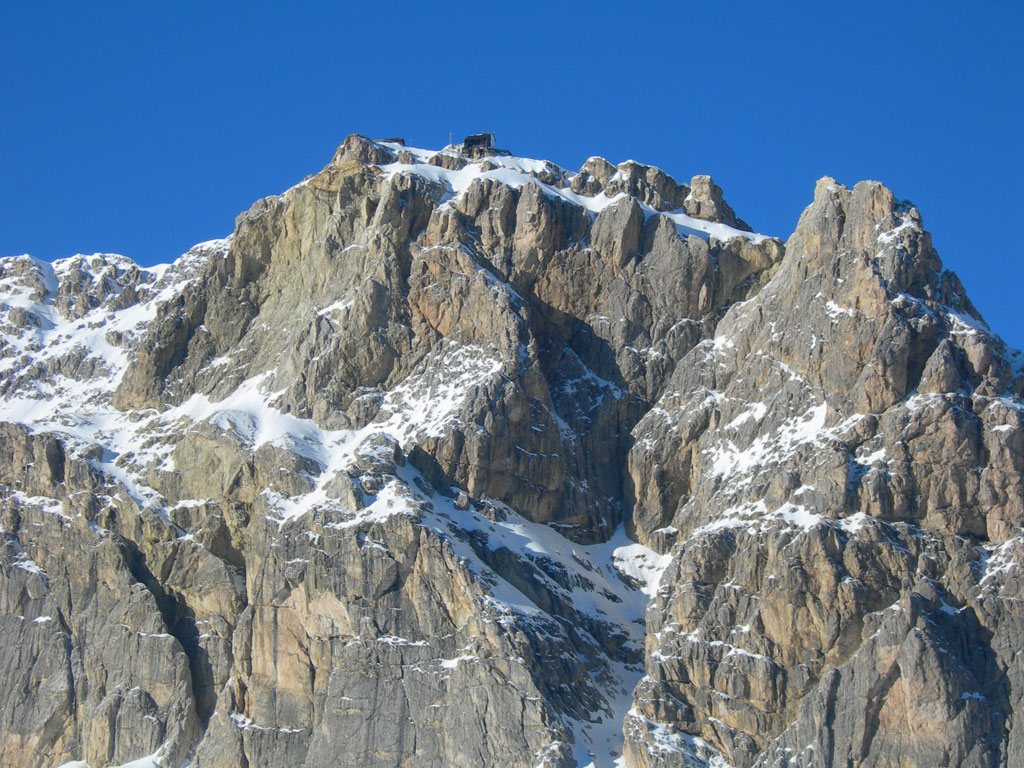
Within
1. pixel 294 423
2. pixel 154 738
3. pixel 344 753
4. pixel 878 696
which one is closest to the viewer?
pixel 878 696

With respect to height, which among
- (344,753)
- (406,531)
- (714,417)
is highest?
(714,417)

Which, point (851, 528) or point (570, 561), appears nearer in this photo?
point (851, 528)

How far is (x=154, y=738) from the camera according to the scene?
590 feet

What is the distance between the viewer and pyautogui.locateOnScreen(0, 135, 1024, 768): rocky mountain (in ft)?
529

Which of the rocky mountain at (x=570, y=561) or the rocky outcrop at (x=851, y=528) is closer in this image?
the rocky outcrop at (x=851, y=528)

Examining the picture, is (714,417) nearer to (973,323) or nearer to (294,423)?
(973,323)

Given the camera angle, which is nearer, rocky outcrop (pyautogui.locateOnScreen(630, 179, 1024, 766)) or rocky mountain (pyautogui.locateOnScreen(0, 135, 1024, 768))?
rocky outcrop (pyautogui.locateOnScreen(630, 179, 1024, 766))

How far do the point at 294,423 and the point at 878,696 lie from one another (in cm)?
7132

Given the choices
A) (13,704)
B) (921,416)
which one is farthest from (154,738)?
(921,416)

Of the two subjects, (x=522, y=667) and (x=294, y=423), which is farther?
(x=294, y=423)

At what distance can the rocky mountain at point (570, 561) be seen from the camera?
16138 cm

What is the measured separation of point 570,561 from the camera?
188000mm

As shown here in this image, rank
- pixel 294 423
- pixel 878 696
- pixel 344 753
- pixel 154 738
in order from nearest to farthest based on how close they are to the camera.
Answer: pixel 878 696 < pixel 344 753 < pixel 154 738 < pixel 294 423

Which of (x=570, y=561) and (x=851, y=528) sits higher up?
(x=570, y=561)
